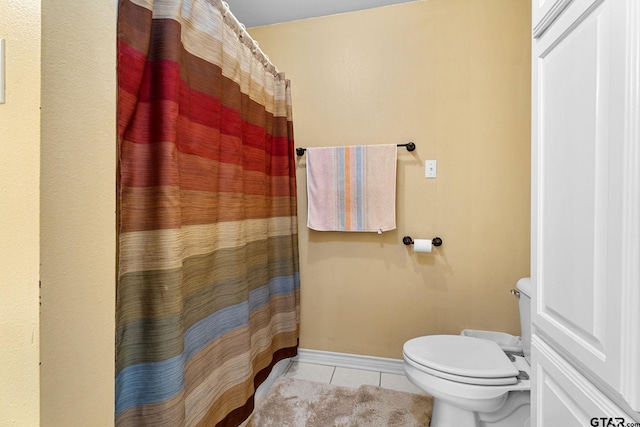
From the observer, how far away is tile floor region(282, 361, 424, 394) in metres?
1.77

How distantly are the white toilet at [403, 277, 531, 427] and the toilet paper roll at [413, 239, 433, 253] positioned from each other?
484 mm

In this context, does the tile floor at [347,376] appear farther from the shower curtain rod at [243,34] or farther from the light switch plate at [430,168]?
the shower curtain rod at [243,34]

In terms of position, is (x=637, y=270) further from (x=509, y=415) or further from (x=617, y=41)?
(x=509, y=415)

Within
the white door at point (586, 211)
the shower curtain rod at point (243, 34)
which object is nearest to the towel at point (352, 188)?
the shower curtain rod at point (243, 34)

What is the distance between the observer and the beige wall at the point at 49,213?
17.5 inches

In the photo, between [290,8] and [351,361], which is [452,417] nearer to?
[351,361]

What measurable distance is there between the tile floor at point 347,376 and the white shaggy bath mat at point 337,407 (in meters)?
0.06

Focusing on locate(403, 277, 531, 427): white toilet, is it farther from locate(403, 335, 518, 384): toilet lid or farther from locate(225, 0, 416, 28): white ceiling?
locate(225, 0, 416, 28): white ceiling

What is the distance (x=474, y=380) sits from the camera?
3.83 ft

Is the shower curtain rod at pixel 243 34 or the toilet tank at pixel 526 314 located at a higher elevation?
the shower curtain rod at pixel 243 34

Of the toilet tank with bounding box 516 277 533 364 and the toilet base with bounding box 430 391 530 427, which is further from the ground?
the toilet tank with bounding box 516 277 533 364

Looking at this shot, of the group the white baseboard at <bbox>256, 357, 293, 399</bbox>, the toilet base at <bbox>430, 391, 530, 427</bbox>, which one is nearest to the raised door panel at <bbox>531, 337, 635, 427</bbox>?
the toilet base at <bbox>430, 391, 530, 427</bbox>

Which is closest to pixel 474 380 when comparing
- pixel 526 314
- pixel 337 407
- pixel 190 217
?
pixel 526 314
